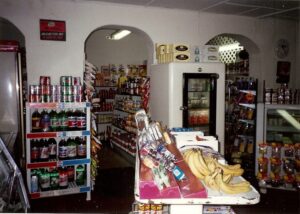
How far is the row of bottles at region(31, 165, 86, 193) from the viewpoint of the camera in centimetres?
423

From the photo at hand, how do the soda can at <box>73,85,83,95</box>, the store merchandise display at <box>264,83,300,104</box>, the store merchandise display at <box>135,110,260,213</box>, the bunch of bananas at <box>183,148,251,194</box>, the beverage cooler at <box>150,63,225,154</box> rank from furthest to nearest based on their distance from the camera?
the store merchandise display at <box>264,83,300,104</box>, the beverage cooler at <box>150,63,225,154</box>, the soda can at <box>73,85,83,95</box>, the bunch of bananas at <box>183,148,251,194</box>, the store merchandise display at <box>135,110,260,213</box>

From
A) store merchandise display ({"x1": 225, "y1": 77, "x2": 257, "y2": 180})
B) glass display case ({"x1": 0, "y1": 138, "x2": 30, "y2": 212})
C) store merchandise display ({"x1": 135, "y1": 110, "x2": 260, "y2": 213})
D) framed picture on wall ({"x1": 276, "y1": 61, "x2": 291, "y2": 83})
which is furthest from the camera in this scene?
framed picture on wall ({"x1": 276, "y1": 61, "x2": 291, "y2": 83})

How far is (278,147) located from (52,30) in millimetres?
4203

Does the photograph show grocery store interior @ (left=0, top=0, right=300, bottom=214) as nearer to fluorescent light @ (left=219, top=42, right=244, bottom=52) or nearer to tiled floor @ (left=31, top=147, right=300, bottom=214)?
tiled floor @ (left=31, top=147, right=300, bottom=214)

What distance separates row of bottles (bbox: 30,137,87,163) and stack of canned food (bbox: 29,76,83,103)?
66 cm

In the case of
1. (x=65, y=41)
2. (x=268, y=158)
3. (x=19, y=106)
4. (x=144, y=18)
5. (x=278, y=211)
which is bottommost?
(x=278, y=211)

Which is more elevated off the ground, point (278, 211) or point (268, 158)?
point (268, 158)

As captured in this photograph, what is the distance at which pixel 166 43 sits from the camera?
5434mm

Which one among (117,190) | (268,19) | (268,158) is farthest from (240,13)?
(117,190)

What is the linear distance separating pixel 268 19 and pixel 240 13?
3.04 feet

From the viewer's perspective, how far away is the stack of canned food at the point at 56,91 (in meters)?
4.22

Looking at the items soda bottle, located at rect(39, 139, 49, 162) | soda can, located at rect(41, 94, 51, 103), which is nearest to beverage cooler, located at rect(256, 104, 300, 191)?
soda bottle, located at rect(39, 139, 49, 162)

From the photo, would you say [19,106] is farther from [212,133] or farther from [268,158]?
[268,158]

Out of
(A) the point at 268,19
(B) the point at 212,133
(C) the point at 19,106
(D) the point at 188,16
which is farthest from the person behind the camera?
(A) the point at 268,19
